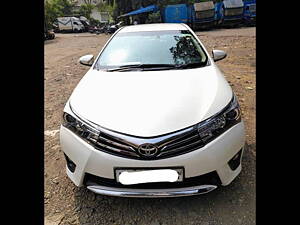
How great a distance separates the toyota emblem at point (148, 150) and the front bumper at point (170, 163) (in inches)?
2.0

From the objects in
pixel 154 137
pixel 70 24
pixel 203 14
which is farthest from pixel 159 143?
pixel 70 24

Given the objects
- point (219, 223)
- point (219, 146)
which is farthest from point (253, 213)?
point (219, 146)

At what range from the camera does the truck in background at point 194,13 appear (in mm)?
17750

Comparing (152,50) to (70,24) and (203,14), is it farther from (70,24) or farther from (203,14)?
(70,24)

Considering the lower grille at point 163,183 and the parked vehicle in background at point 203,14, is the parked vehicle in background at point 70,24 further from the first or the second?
the lower grille at point 163,183

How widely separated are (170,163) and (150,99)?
1.83 feet

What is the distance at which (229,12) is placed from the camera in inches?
696

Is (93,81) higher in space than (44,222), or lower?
higher

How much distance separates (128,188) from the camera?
1.65 m

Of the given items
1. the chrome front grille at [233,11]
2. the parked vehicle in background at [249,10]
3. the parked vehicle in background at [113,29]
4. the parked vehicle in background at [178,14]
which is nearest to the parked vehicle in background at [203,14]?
the parked vehicle in background at [178,14]

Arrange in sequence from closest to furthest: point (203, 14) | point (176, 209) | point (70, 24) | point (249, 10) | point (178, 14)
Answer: point (176, 209) < point (249, 10) < point (203, 14) < point (178, 14) < point (70, 24)
